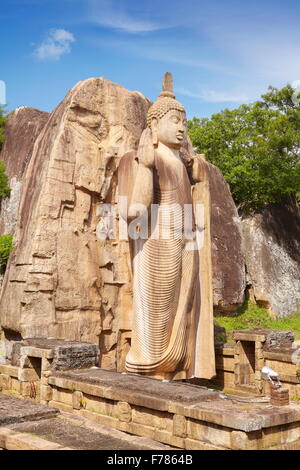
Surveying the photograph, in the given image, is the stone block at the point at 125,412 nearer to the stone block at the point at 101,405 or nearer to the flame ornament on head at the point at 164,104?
the stone block at the point at 101,405

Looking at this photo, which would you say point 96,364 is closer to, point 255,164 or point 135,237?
point 135,237

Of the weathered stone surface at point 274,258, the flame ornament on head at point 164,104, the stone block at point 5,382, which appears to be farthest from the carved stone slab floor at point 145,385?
the weathered stone surface at point 274,258

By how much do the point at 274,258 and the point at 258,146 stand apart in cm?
406

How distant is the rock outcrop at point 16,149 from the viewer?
11719mm

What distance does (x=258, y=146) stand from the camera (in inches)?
711

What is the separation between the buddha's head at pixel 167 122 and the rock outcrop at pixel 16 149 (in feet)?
15.5

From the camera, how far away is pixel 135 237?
800 cm

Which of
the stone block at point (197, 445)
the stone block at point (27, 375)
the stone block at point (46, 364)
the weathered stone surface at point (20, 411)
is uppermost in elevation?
the stone block at point (46, 364)

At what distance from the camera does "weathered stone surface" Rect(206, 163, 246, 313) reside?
14891 millimetres

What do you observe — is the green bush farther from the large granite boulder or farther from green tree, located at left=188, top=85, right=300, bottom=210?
green tree, located at left=188, top=85, right=300, bottom=210

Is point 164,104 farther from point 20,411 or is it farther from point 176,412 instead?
point 20,411

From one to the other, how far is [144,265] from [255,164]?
12.1 meters
